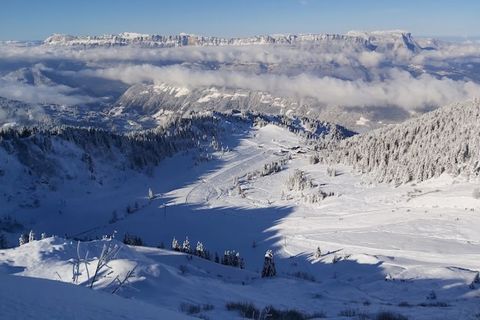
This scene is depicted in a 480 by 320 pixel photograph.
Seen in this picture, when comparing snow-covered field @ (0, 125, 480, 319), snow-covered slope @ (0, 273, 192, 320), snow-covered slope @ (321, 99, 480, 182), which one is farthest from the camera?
snow-covered slope @ (321, 99, 480, 182)

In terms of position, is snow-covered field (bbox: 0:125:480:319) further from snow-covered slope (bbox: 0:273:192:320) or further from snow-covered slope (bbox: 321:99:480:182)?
snow-covered slope (bbox: 321:99:480:182)

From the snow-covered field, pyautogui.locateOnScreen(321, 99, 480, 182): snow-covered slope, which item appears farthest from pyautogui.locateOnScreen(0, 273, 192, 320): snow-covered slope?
pyautogui.locateOnScreen(321, 99, 480, 182): snow-covered slope

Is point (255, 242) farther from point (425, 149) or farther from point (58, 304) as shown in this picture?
point (58, 304)

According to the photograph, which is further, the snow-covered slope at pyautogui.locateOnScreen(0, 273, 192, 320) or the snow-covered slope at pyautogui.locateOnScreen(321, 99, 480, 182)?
the snow-covered slope at pyautogui.locateOnScreen(321, 99, 480, 182)

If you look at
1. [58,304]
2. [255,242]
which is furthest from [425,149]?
[58,304]

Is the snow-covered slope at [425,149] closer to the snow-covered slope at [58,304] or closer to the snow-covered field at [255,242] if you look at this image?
the snow-covered field at [255,242]

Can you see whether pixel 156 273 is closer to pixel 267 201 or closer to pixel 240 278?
pixel 240 278

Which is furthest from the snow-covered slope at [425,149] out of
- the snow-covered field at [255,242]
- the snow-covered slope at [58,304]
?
the snow-covered slope at [58,304]

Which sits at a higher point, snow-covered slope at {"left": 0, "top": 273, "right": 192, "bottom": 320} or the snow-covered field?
snow-covered slope at {"left": 0, "top": 273, "right": 192, "bottom": 320}
